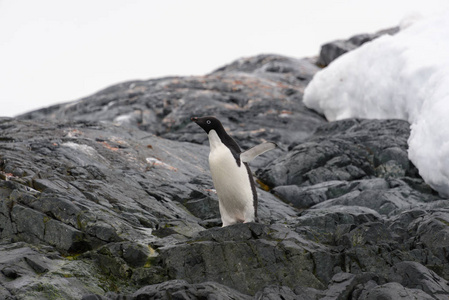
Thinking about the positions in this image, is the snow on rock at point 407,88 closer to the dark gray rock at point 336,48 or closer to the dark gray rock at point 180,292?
the dark gray rock at point 180,292

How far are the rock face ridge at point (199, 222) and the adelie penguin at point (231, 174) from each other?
2.89 feet

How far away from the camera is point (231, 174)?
9805 millimetres

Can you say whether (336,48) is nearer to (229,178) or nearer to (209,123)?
(209,123)

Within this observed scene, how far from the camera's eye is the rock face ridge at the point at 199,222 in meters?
7.71

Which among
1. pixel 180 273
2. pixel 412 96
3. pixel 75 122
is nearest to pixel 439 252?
pixel 180 273

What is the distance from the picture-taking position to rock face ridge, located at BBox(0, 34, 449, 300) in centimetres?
771

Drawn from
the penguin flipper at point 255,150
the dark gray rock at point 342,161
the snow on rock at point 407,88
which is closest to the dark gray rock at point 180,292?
the penguin flipper at point 255,150

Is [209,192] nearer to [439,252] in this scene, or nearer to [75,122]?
[439,252]

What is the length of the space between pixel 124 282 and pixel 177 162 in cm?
731

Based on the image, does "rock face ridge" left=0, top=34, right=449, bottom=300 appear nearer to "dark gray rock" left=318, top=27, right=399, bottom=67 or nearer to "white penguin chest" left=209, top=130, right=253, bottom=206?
"white penguin chest" left=209, top=130, right=253, bottom=206

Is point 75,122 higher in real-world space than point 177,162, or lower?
higher

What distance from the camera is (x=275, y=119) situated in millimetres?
23344

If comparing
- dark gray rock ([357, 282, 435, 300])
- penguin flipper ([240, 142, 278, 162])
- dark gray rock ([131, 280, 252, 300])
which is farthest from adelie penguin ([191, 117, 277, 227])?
dark gray rock ([357, 282, 435, 300])

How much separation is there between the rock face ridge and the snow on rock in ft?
3.28
